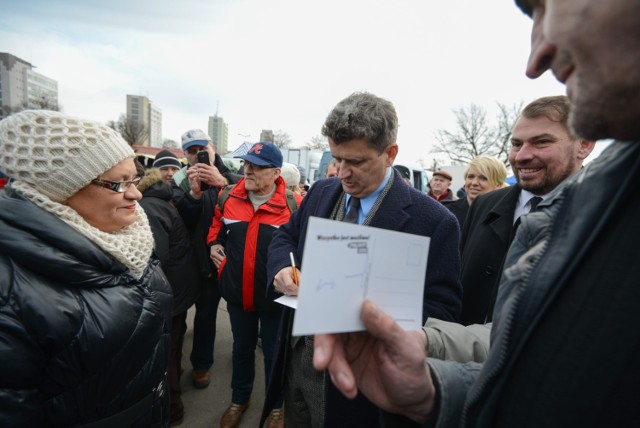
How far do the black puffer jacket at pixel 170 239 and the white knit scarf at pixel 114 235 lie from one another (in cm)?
95

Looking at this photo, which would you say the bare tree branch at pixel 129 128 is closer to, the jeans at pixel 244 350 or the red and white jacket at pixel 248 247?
the red and white jacket at pixel 248 247

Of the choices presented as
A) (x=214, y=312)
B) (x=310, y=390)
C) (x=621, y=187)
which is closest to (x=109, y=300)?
(x=310, y=390)

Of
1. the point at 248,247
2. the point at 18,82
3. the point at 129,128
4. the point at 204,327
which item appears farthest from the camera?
the point at 18,82

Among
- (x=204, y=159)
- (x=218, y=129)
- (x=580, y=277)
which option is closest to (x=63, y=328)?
(x=580, y=277)

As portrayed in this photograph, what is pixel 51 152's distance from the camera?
1335mm

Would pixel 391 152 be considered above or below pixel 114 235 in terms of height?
above

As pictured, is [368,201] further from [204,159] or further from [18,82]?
[18,82]

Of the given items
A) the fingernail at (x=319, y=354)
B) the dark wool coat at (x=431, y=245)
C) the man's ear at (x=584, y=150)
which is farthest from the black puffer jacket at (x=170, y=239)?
the man's ear at (x=584, y=150)

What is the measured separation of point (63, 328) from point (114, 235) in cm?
48

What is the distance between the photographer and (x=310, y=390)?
72.1 inches

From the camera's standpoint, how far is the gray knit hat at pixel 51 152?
130 cm

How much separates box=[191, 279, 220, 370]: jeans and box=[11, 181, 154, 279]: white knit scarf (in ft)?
6.11

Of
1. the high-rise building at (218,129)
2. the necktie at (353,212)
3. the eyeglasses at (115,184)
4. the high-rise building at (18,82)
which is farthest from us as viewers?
the high-rise building at (218,129)

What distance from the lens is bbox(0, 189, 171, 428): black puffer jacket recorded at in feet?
3.56
